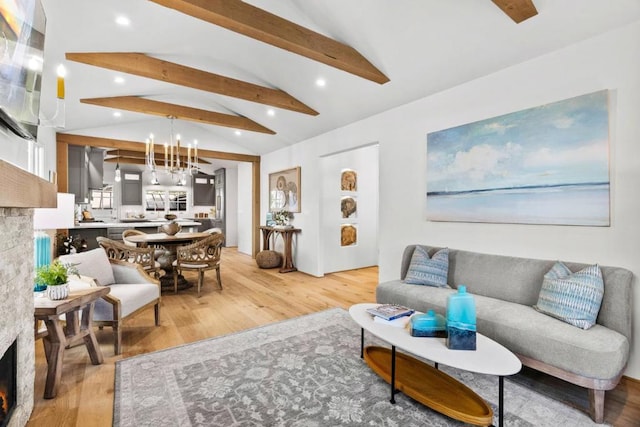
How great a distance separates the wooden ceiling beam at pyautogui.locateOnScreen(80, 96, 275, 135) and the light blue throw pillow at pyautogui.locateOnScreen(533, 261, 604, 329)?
511 centimetres

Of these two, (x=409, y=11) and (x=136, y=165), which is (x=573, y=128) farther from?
(x=136, y=165)

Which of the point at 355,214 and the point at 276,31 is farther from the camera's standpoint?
the point at 355,214

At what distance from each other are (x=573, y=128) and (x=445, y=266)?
1.57m

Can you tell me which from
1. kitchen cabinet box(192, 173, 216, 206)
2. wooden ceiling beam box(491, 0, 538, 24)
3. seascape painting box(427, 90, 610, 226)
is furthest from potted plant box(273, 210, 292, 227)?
kitchen cabinet box(192, 173, 216, 206)

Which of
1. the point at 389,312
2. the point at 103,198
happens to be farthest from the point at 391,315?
the point at 103,198

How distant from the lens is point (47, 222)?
99.3 inches

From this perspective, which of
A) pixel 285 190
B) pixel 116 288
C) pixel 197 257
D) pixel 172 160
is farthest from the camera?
pixel 285 190

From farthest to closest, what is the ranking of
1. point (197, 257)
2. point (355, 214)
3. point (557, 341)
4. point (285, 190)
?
point (285, 190), point (355, 214), point (197, 257), point (557, 341)

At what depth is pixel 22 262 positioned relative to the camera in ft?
5.74

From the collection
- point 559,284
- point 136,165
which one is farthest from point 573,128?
point 136,165

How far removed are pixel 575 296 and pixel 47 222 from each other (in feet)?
13.3

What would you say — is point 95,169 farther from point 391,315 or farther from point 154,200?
point 391,315

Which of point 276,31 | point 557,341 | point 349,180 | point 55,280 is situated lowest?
point 557,341

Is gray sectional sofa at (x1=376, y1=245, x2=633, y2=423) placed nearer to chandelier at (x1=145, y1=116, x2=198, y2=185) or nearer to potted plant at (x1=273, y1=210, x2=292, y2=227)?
chandelier at (x1=145, y1=116, x2=198, y2=185)
